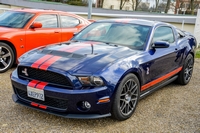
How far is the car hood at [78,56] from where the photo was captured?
10.7ft

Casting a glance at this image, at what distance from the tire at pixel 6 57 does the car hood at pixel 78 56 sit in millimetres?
2122

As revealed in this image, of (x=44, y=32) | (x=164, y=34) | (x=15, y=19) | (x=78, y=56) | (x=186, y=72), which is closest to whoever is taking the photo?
(x=78, y=56)

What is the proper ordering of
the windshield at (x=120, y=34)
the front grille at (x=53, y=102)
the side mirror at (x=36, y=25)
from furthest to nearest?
1. the side mirror at (x=36, y=25)
2. the windshield at (x=120, y=34)
3. the front grille at (x=53, y=102)

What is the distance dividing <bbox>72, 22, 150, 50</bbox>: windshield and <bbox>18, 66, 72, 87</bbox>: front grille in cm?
137

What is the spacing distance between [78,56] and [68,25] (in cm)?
378

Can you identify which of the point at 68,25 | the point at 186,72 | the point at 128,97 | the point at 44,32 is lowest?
the point at 186,72

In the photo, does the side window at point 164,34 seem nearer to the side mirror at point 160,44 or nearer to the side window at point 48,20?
the side mirror at point 160,44

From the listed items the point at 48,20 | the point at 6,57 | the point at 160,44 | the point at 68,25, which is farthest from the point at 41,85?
the point at 68,25

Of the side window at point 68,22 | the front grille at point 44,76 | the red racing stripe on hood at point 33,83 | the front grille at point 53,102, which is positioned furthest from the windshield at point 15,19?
the front grille at point 53,102

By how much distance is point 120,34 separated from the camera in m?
4.38

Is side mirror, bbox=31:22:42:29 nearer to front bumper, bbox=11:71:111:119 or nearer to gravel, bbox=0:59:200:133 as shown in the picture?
gravel, bbox=0:59:200:133

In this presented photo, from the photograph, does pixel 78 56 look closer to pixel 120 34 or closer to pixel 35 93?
pixel 35 93

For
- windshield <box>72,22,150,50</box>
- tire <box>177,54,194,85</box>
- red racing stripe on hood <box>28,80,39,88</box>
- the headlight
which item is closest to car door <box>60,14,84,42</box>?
windshield <box>72,22,150,50</box>

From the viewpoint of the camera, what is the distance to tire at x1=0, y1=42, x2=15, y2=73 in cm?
564
